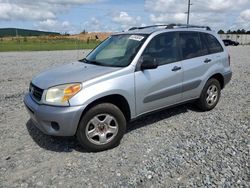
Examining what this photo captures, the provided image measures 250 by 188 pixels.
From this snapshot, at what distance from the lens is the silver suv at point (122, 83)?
388cm

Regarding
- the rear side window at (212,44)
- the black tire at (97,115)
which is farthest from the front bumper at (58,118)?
the rear side window at (212,44)

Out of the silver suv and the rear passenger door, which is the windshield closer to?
the silver suv

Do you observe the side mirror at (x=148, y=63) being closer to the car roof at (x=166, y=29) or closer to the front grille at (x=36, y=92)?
the car roof at (x=166, y=29)

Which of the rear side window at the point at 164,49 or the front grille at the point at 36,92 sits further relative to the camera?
the rear side window at the point at 164,49

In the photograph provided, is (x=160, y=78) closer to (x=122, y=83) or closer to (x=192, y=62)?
(x=122, y=83)

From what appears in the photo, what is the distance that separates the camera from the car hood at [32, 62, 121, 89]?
403 cm

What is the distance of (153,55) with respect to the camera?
474cm

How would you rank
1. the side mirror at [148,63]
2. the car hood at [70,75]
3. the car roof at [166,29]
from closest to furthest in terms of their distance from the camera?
the car hood at [70,75], the side mirror at [148,63], the car roof at [166,29]

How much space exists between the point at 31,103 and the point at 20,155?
0.80m

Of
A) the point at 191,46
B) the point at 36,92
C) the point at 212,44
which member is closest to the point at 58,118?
the point at 36,92

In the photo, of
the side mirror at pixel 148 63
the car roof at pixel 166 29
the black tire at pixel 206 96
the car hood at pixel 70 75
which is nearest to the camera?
the car hood at pixel 70 75

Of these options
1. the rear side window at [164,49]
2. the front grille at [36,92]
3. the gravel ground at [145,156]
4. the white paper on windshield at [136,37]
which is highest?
the white paper on windshield at [136,37]

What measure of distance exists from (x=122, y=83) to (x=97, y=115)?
0.63 m

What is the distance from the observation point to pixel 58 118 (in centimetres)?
378
